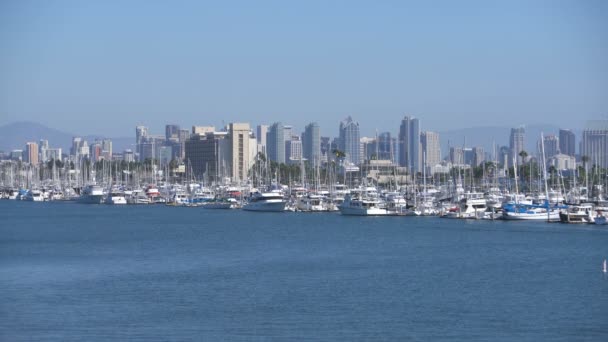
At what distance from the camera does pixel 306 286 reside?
114ft

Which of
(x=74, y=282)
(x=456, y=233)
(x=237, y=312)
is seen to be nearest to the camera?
(x=237, y=312)

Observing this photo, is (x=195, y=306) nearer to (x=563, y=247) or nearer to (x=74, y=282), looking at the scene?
(x=74, y=282)

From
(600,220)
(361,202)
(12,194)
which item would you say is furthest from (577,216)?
(12,194)

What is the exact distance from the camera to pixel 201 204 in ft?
370

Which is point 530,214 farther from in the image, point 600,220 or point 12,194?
point 12,194

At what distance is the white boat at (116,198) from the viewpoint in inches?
4722

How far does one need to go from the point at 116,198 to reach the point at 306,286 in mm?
88339

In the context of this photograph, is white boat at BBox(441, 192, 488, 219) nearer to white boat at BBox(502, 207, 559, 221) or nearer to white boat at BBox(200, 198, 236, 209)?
white boat at BBox(502, 207, 559, 221)

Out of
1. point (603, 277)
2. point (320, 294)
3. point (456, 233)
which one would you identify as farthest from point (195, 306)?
point (456, 233)

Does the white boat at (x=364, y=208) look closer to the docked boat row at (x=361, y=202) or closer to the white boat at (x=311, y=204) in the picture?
the docked boat row at (x=361, y=202)

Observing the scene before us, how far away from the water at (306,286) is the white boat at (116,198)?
2264 inches

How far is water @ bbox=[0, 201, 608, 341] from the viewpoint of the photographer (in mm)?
26797

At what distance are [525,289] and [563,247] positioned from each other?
17.3 m

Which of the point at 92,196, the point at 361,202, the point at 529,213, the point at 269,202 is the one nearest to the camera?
the point at 529,213
